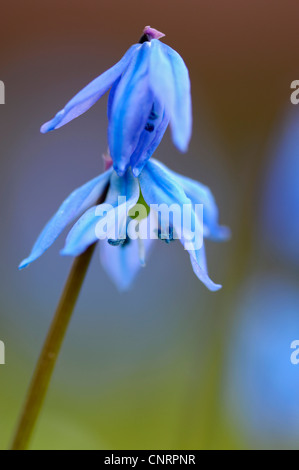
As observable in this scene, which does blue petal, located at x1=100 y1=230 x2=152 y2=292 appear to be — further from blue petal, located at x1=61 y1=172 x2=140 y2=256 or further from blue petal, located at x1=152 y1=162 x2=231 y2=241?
blue petal, located at x1=61 y1=172 x2=140 y2=256

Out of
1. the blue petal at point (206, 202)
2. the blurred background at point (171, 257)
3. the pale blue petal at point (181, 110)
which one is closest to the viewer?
the pale blue petal at point (181, 110)

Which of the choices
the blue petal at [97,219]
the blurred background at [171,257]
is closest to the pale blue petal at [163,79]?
the blue petal at [97,219]

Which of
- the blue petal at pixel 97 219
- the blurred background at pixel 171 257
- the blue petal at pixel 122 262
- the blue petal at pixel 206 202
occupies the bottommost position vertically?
the blue petal at pixel 97 219

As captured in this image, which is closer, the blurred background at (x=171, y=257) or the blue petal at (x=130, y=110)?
the blue petal at (x=130, y=110)

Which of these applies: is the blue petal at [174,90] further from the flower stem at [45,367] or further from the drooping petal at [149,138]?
the flower stem at [45,367]

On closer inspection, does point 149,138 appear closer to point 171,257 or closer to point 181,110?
A: point 181,110

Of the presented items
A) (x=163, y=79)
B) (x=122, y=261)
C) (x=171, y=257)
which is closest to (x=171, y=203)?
(x=163, y=79)

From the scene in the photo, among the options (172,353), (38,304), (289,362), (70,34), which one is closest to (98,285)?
(38,304)

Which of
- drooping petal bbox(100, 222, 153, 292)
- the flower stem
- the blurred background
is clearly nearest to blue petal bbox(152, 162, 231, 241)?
drooping petal bbox(100, 222, 153, 292)
